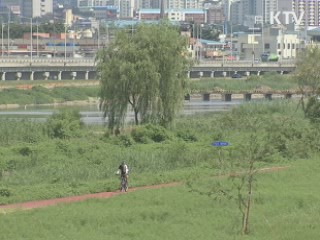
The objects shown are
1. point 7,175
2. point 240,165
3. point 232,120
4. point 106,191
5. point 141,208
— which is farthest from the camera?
point 232,120

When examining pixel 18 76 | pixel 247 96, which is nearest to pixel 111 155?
pixel 247 96

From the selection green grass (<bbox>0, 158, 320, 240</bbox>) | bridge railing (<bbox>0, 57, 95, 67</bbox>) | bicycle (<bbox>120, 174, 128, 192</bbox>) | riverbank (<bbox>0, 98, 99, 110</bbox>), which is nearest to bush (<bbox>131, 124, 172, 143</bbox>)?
bicycle (<bbox>120, 174, 128, 192</bbox>)

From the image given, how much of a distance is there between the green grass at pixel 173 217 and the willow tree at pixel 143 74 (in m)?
17.4

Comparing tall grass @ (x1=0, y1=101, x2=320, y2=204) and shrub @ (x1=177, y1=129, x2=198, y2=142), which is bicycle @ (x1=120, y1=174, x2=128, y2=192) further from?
shrub @ (x1=177, y1=129, x2=198, y2=142)

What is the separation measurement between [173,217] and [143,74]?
73.0ft

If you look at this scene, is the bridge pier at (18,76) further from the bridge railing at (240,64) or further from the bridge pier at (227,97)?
the bridge railing at (240,64)

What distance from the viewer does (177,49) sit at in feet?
142

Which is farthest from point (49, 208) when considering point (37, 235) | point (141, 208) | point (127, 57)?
point (127, 57)

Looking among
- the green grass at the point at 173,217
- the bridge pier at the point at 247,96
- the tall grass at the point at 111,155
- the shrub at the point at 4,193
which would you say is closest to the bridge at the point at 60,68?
the bridge pier at the point at 247,96

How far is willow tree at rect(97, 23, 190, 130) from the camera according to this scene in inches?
1646

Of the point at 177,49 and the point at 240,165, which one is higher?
the point at 177,49

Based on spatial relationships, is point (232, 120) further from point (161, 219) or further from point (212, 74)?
point (212, 74)

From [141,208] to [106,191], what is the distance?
418 cm

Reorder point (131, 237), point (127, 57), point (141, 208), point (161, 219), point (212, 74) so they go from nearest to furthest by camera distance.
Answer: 1. point (131, 237)
2. point (161, 219)
3. point (141, 208)
4. point (127, 57)
5. point (212, 74)
